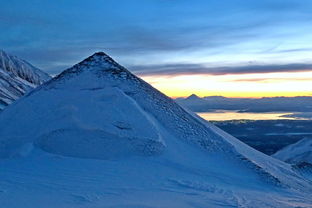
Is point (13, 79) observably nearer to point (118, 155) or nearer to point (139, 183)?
point (118, 155)

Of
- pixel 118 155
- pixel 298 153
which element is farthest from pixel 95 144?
pixel 298 153

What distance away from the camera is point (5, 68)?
3236 inches

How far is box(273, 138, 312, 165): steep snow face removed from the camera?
48.4 m

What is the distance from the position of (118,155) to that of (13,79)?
218 feet

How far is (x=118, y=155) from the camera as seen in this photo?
16469 millimetres

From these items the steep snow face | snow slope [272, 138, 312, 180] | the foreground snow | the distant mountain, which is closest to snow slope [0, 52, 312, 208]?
the foreground snow

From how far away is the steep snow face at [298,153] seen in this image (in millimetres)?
48406

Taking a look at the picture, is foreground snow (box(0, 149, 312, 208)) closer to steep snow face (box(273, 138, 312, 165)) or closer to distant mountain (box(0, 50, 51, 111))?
steep snow face (box(273, 138, 312, 165))

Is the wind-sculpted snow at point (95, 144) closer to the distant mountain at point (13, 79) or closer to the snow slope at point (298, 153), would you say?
the snow slope at point (298, 153)

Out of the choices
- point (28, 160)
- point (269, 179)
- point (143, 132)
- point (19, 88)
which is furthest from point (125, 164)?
point (19, 88)

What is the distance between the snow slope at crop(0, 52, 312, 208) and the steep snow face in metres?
30.4

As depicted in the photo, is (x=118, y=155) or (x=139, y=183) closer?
(x=139, y=183)

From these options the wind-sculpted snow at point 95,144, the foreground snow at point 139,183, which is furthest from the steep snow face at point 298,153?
the wind-sculpted snow at point 95,144

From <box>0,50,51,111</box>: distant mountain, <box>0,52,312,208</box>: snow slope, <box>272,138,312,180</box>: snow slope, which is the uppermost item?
<box>0,50,51,111</box>: distant mountain
